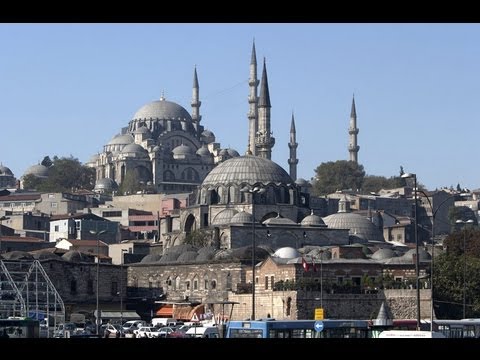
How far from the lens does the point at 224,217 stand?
3201 inches

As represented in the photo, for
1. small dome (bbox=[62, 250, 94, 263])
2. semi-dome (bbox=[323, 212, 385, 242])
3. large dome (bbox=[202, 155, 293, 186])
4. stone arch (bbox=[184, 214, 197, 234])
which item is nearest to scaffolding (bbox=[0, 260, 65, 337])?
small dome (bbox=[62, 250, 94, 263])

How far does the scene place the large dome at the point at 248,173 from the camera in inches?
3270

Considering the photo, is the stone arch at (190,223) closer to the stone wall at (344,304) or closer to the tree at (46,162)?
the stone wall at (344,304)

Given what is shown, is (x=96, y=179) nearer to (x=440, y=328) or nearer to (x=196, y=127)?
(x=196, y=127)

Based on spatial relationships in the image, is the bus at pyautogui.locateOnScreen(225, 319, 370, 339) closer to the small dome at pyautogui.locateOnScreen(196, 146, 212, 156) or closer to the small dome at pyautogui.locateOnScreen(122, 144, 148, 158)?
the small dome at pyautogui.locateOnScreen(122, 144, 148, 158)

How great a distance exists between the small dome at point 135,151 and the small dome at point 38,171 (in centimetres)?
1301

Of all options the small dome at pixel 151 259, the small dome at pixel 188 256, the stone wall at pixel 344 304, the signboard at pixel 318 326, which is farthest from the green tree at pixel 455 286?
the signboard at pixel 318 326

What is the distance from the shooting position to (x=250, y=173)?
3273 inches

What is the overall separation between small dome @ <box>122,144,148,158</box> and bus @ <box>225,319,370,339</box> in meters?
114

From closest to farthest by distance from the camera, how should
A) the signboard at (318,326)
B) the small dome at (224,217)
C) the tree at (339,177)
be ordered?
the signboard at (318,326)
the small dome at (224,217)
the tree at (339,177)

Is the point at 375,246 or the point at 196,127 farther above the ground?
the point at 196,127

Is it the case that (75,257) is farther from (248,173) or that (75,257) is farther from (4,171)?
(4,171)
